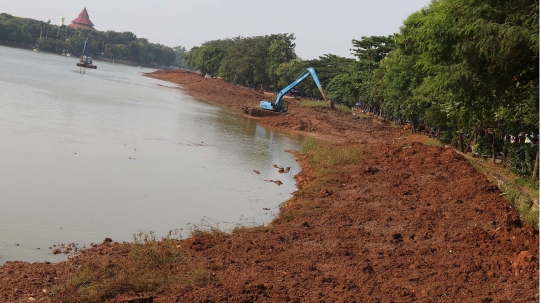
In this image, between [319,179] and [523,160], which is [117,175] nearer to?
[319,179]

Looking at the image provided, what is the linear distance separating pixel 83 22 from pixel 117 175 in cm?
14498

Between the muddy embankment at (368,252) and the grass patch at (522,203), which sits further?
the grass patch at (522,203)

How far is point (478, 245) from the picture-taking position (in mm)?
10602

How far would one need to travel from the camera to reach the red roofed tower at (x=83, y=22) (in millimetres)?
150225

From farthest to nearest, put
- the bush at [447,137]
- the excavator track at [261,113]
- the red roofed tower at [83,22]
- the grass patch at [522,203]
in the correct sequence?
1. the red roofed tower at [83,22]
2. the excavator track at [261,113]
3. the bush at [447,137]
4. the grass patch at [522,203]

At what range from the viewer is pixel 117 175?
1773 cm

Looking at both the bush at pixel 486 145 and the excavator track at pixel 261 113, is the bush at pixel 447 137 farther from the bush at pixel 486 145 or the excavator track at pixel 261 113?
the excavator track at pixel 261 113

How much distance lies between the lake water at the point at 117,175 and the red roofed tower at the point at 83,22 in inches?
4822

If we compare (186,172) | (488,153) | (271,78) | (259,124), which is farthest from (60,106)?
(271,78)

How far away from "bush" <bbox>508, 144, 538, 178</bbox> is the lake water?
6957mm

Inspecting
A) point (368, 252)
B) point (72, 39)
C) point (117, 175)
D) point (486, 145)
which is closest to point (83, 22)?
point (72, 39)

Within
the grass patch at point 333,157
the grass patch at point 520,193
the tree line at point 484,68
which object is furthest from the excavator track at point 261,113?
the grass patch at point 520,193

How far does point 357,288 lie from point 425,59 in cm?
870

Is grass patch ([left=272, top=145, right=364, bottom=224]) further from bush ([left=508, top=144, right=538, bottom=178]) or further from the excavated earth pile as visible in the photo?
bush ([left=508, top=144, right=538, bottom=178])
